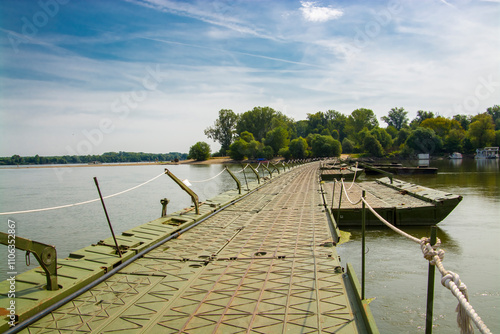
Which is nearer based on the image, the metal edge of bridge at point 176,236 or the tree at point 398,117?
the metal edge of bridge at point 176,236

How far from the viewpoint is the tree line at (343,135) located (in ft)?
311

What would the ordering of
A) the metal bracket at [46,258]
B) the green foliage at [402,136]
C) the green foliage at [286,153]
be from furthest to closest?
the green foliage at [402,136]
the green foliage at [286,153]
the metal bracket at [46,258]

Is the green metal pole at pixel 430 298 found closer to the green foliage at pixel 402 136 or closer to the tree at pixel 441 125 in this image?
the green foliage at pixel 402 136

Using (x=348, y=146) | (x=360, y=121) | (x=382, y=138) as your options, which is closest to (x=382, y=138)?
(x=382, y=138)

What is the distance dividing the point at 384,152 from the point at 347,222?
306ft

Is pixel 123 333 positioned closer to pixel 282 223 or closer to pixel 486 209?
pixel 282 223

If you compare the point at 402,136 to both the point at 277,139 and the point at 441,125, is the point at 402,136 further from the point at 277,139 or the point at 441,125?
the point at 277,139

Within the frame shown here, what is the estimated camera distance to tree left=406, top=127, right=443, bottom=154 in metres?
91.9

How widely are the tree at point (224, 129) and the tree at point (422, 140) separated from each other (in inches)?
2406

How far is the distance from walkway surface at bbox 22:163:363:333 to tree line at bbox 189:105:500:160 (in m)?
90.7

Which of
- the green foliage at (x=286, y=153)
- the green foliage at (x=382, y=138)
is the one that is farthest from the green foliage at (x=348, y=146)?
the green foliage at (x=286, y=153)

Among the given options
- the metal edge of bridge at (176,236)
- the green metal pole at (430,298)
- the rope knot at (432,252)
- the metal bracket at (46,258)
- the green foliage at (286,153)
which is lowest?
the metal edge of bridge at (176,236)

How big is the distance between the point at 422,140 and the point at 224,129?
67.1 meters

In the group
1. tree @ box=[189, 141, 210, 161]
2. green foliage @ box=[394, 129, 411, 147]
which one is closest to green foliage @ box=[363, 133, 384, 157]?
green foliage @ box=[394, 129, 411, 147]
